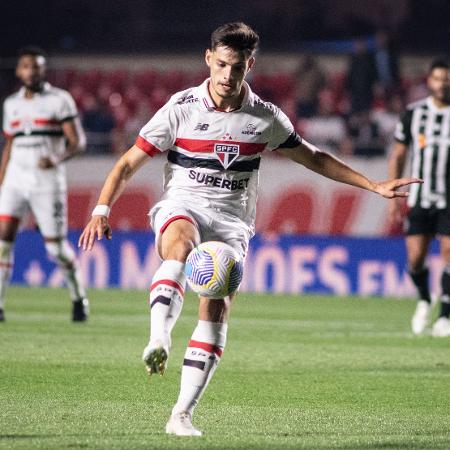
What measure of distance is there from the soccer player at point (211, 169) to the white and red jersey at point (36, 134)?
561 centimetres

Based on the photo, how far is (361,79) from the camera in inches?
770

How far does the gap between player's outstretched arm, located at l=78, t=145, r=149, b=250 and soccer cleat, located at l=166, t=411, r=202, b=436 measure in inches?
32.5

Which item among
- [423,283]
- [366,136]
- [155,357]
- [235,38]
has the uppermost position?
[235,38]

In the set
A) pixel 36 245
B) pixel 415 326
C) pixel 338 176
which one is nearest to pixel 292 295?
pixel 36 245

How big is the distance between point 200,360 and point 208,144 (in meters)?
1.02

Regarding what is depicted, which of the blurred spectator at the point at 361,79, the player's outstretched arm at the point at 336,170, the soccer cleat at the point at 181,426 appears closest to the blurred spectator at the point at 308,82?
the blurred spectator at the point at 361,79

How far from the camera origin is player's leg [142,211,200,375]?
15.6ft

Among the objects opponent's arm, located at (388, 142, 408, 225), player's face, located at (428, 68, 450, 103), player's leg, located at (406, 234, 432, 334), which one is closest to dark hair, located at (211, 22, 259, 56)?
opponent's arm, located at (388, 142, 408, 225)

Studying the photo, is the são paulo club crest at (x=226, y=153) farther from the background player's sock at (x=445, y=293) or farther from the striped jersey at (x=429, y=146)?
the background player's sock at (x=445, y=293)

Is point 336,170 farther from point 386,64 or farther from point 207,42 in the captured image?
point 207,42

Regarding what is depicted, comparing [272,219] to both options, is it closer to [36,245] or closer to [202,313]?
[36,245]

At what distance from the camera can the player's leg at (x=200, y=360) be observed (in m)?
5.12

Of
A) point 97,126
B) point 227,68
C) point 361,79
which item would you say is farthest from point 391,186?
point 97,126

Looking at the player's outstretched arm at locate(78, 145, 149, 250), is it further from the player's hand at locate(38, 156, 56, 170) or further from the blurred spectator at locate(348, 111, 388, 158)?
the blurred spectator at locate(348, 111, 388, 158)
